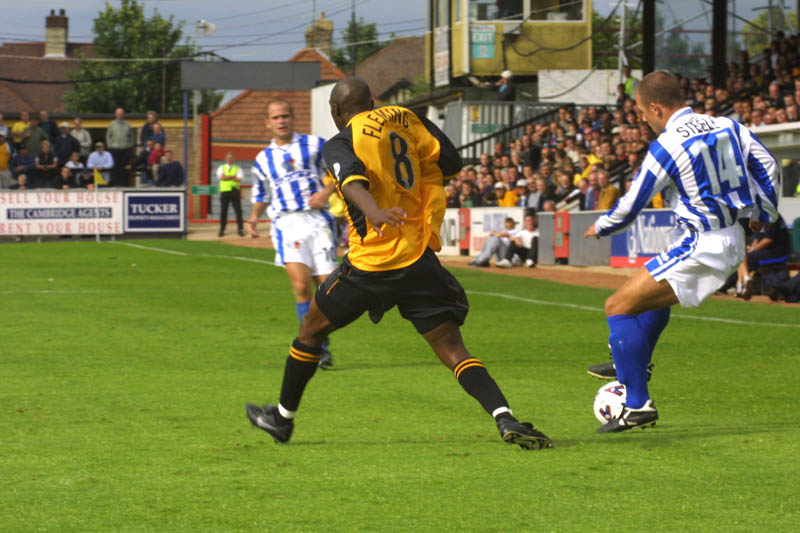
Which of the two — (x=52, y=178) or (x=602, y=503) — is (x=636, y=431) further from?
(x=52, y=178)

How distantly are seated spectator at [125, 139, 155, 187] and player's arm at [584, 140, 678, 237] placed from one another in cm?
3013

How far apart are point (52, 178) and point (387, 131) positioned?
28639mm

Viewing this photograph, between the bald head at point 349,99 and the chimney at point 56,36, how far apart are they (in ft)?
321

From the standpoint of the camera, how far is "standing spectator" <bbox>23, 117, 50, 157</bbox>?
33.5 meters

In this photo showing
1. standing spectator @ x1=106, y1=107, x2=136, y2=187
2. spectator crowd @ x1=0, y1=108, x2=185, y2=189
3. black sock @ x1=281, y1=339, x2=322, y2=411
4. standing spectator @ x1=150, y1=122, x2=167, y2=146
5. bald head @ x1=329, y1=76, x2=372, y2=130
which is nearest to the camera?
bald head @ x1=329, y1=76, x2=372, y2=130

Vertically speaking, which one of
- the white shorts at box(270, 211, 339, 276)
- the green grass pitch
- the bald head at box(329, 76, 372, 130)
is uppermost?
the bald head at box(329, 76, 372, 130)

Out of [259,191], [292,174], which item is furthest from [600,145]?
[292,174]

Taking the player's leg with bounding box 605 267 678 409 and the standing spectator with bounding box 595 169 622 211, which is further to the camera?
the standing spectator with bounding box 595 169 622 211

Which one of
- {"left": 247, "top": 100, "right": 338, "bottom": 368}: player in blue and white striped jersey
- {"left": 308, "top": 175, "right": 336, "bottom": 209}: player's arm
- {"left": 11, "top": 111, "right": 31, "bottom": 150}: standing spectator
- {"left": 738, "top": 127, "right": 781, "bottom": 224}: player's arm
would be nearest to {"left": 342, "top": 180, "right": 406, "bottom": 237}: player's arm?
{"left": 738, "top": 127, "right": 781, "bottom": 224}: player's arm

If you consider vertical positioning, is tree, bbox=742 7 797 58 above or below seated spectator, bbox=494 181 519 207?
above

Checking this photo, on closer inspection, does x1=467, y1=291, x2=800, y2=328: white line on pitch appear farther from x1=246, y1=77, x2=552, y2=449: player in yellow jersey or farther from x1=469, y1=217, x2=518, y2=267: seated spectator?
x1=246, y1=77, x2=552, y2=449: player in yellow jersey

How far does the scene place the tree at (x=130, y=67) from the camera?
85.2m

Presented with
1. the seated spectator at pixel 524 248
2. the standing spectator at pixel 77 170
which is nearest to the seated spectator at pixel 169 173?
the standing spectator at pixel 77 170

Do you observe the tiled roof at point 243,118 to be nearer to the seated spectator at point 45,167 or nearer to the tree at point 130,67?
the tree at point 130,67
